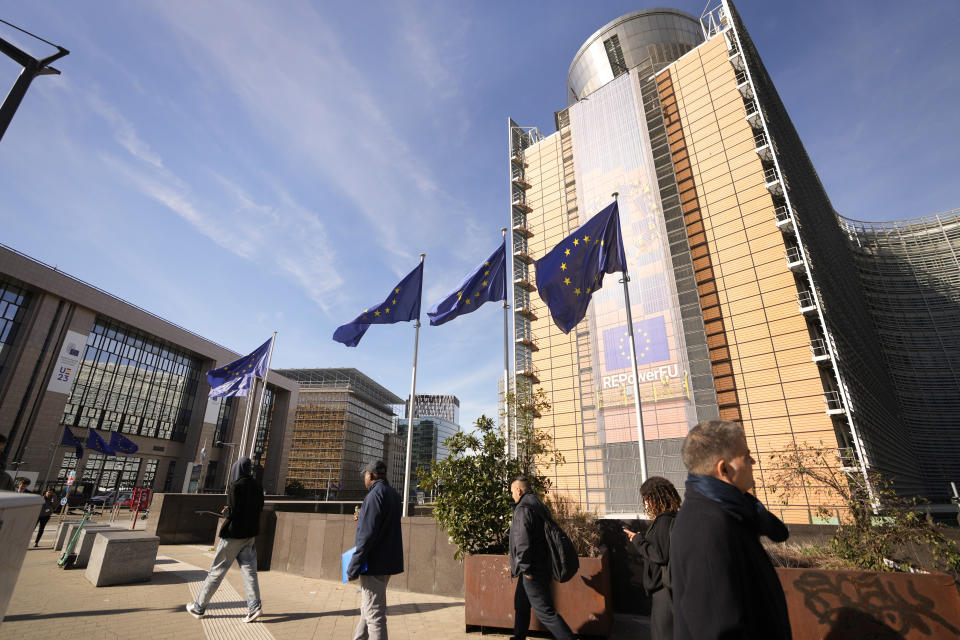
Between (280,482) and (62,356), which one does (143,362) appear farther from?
(280,482)

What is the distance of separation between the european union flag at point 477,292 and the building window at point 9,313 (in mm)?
41611

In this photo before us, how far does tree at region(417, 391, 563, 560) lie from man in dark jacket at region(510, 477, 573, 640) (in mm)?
1731

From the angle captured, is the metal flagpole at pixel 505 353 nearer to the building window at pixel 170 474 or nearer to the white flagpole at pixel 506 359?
the white flagpole at pixel 506 359

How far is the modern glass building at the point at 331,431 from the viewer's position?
7219 centimetres

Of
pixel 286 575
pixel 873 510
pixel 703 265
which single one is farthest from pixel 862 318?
pixel 286 575

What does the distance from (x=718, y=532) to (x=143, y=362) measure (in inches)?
2249

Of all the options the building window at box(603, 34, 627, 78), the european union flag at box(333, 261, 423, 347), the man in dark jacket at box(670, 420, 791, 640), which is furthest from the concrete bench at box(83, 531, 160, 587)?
the building window at box(603, 34, 627, 78)

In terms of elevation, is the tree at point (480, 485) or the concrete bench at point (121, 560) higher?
the tree at point (480, 485)

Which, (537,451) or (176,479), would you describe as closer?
(537,451)

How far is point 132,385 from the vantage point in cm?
4347

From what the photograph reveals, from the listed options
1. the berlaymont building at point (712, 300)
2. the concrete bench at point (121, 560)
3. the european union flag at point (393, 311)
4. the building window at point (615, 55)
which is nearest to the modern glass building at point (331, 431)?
the berlaymont building at point (712, 300)

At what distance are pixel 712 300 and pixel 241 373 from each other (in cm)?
3042

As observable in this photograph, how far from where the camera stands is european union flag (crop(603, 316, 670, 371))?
3016cm

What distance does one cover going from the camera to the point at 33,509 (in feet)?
8.26
